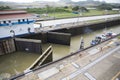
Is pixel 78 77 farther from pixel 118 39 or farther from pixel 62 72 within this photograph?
pixel 118 39

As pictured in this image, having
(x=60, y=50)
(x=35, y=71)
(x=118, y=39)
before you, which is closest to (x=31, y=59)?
(x=60, y=50)

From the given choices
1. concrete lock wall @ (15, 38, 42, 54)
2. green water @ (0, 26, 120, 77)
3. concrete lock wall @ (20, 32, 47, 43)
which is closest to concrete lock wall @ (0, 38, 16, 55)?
green water @ (0, 26, 120, 77)

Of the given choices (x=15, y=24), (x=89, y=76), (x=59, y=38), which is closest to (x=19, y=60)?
(x=15, y=24)

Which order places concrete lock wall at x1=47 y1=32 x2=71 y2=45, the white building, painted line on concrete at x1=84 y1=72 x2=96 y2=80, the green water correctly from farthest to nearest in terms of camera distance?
concrete lock wall at x1=47 y1=32 x2=71 y2=45
the white building
the green water
painted line on concrete at x1=84 y1=72 x2=96 y2=80

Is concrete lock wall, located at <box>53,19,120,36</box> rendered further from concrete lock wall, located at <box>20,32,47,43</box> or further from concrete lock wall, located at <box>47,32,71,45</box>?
concrete lock wall, located at <box>20,32,47,43</box>

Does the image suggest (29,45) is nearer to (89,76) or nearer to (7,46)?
(7,46)
